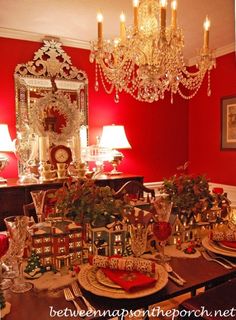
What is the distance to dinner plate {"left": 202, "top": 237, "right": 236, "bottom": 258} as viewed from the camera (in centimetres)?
133

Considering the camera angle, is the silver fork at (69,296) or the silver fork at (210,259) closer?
the silver fork at (69,296)

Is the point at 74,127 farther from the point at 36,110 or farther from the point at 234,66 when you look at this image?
the point at 234,66

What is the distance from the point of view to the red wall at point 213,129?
411 centimetres

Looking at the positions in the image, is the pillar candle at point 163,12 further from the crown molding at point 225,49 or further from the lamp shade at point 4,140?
the crown molding at point 225,49

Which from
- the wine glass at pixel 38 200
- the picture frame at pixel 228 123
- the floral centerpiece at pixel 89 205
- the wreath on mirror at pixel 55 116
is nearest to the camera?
the floral centerpiece at pixel 89 205

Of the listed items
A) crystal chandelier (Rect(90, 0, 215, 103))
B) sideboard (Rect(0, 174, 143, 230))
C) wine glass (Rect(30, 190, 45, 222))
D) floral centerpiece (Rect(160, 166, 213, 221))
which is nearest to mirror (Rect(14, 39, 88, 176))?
sideboard (Rect(0, 174, 143, 230))

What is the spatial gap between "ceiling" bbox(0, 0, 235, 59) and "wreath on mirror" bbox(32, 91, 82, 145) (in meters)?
0.75

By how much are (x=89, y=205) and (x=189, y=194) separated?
0.61 meters

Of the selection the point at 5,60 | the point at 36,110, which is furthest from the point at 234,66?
the point at 5,60

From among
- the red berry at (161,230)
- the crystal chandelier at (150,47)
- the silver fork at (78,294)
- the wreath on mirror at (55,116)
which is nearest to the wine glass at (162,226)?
the red berry at (161,230)

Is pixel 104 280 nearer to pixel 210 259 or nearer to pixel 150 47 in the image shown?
pixel 210 259

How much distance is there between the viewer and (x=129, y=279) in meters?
1.05

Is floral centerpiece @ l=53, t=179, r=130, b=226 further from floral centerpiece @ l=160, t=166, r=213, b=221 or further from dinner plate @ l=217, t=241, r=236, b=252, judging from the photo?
dinner plate @ l=217, t=241, r=236, b=252

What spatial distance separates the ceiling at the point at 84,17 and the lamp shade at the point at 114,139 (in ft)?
3.85
